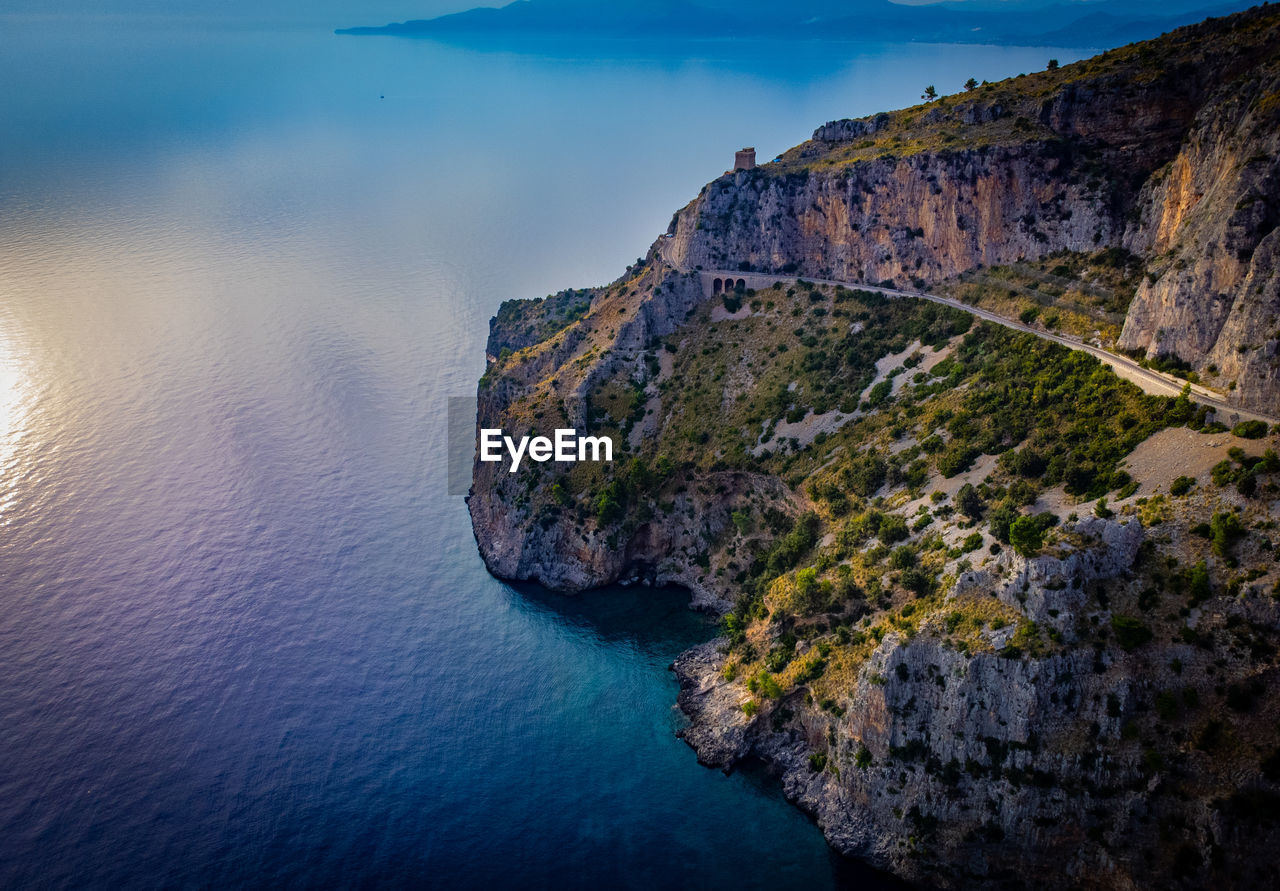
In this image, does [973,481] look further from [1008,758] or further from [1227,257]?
[1227,257]

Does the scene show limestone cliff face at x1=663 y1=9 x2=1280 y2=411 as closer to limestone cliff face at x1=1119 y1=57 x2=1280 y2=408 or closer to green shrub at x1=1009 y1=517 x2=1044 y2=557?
limestone cliff face at x1=1119 y1=57 x2=1280 y2=408

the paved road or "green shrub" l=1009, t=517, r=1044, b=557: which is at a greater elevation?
the paved road

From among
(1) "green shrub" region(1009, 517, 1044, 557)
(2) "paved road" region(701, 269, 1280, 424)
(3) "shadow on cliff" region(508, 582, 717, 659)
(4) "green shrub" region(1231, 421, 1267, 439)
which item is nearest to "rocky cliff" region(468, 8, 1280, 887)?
(1) "green shrub" region(1009, 517, 1044, 557)

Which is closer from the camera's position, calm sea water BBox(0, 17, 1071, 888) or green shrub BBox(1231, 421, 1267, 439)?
green shrub BBox(1231, 421, 1267, 439)

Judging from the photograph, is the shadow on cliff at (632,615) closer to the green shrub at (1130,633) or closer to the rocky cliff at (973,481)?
the rocky cliff at (973,481)

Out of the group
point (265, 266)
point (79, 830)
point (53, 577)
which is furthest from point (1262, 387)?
point (265, 266)

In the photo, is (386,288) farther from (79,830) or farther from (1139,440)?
(1139,440)

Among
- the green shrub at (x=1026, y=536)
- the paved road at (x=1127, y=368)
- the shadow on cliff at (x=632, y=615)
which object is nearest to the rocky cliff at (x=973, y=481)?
the green shrub at (x=1026, y=536)

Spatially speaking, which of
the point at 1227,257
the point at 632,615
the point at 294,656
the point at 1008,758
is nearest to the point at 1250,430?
the point at 1227,257

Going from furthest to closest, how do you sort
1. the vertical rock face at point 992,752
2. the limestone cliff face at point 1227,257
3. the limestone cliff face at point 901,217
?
the limestone cliff face at point 901,217
the limestone cliff face at point 1227,257
the vertical rock face at point 992,752

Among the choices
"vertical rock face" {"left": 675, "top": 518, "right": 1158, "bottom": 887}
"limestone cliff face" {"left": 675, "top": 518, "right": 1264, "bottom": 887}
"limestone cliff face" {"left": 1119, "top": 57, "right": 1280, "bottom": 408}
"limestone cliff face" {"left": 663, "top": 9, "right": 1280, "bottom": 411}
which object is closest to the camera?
"limestone cliff face" {"left": 675, "top": 518, "right": 1264, "bottom": 887}
